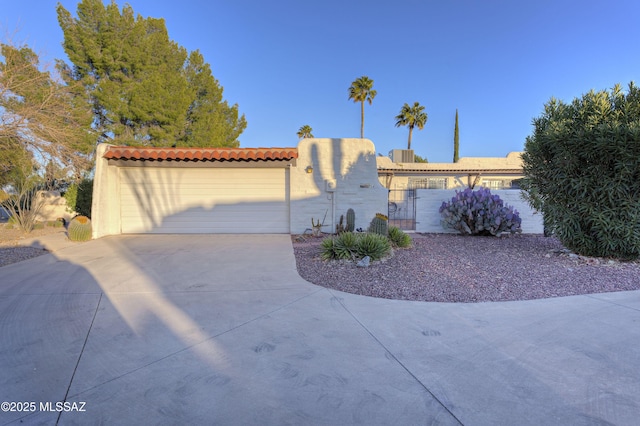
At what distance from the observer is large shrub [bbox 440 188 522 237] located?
10758mm

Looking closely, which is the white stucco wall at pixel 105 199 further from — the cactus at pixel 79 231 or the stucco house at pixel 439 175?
the stucco house at pixel 439 175

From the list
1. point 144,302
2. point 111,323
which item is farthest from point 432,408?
point 144,302

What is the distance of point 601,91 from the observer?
23.9 feet

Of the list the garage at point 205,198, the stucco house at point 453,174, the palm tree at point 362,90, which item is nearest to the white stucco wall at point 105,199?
the garage at point 205,198

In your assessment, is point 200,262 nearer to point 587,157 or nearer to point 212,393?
point 212,393

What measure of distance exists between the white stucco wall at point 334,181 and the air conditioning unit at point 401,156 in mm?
9782

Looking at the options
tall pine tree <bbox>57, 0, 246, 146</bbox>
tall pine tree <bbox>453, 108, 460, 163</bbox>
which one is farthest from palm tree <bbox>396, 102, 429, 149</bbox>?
tall pine tree <bbox>57, 0, 246, 146</bbox>

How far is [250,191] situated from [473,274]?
824 cm

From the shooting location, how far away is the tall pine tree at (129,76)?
1783cm

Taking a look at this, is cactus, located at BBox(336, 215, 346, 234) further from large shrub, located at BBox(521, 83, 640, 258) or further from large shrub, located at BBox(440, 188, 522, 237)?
large shrub, located at BBox(521, 83, 640, 258)

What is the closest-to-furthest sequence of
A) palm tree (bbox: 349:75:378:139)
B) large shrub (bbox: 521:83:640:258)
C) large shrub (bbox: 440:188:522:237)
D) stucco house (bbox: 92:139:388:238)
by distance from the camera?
large shrub (bbox: 521:83:640:258)
large shrub (bbox: 440:188:522:237)
stucco house (bbox: 92:139:388:238)
palm tree (bbox: 349:75:378:139)

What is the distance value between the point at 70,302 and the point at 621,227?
1014 centimetres

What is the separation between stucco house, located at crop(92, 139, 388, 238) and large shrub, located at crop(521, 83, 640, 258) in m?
5.34

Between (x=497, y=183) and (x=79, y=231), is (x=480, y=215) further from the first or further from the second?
(x=79, y=231)
